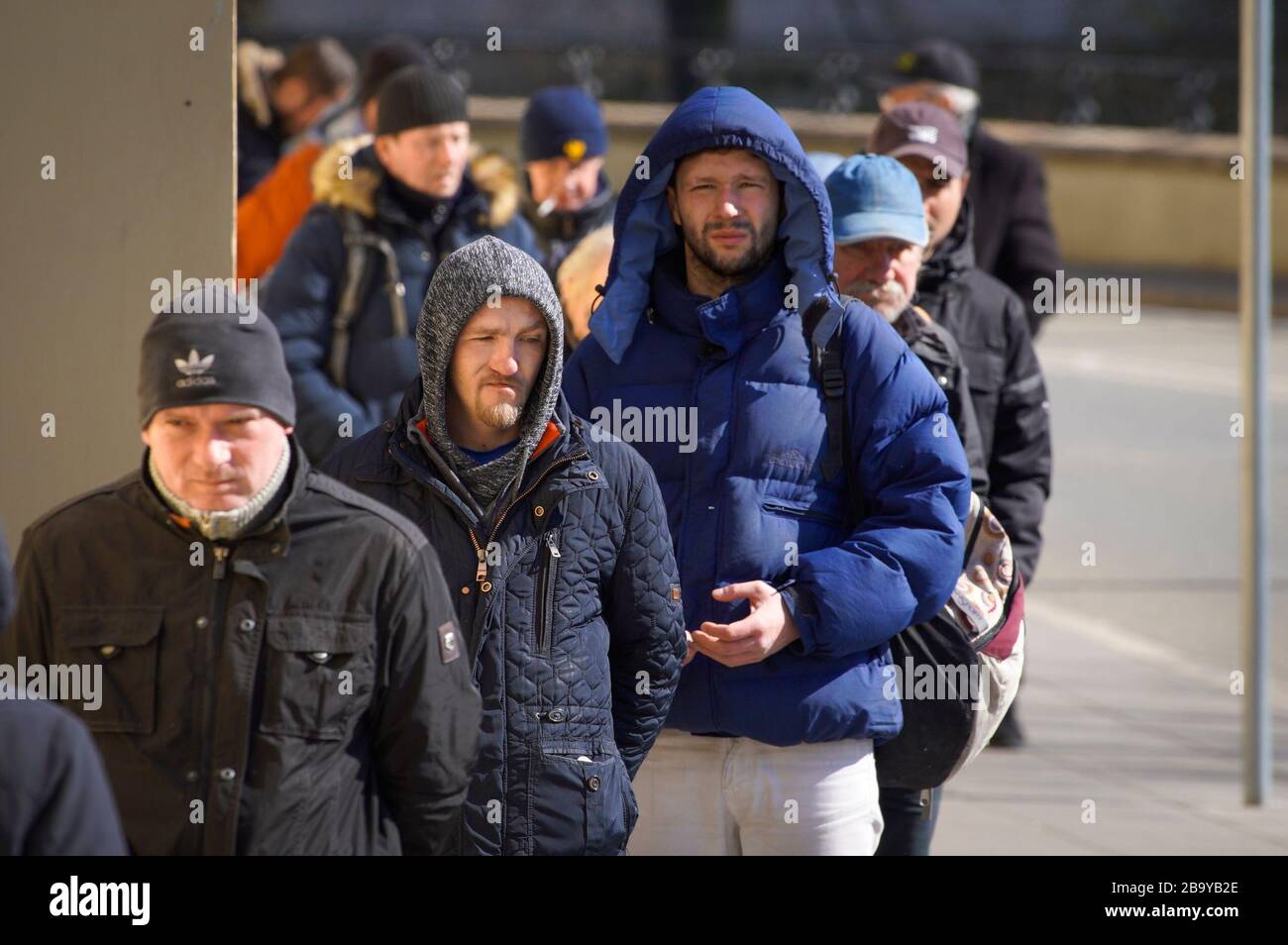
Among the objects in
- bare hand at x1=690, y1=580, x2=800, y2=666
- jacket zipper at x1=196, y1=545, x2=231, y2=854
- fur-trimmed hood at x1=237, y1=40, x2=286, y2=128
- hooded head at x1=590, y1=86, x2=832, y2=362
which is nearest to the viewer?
jacket zipper at x1=196, y1=545, x2=231, y2=854

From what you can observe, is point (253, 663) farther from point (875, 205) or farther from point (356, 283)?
point (356, 283)

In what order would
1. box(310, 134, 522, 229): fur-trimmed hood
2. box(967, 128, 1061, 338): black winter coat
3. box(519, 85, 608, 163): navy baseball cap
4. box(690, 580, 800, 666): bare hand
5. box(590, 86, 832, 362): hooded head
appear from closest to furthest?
1. box(690, 580, 800, 666): bare hand
2. box(590, 86, 832, 362): hooded head
3. box(310, 134, 522, 229): fur-trimmed hood
4. box(519, 85, 608, 163): navy baseball cap
5. box(967, 128, 1061, 338): black winter coat

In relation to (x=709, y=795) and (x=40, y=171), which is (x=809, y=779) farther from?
(x=40, y=171)

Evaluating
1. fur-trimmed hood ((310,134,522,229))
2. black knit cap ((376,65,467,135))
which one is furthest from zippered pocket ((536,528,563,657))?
black knit cap ((376,65,467,135))

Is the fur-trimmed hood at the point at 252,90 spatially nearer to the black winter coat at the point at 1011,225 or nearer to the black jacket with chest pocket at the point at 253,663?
Result: the black winter coat at the point at 1011,225

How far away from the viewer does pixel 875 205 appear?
5074 millimetres

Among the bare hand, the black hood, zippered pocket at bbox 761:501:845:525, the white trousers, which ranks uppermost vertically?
the black hood

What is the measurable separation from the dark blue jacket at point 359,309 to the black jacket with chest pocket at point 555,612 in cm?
245

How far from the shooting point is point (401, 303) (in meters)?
6.50

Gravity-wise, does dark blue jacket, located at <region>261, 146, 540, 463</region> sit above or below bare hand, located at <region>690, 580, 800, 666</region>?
above

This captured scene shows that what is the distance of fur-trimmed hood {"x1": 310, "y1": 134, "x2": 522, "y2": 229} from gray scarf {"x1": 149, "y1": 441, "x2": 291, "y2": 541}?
341 centimetres

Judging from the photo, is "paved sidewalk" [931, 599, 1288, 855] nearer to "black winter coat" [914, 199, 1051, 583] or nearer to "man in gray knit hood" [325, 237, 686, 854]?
"black winter coat" [914, 199, 1051, 583]

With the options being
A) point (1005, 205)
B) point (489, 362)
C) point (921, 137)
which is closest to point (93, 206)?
point (489, 362)

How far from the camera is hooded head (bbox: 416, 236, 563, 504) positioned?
376 centimetres
